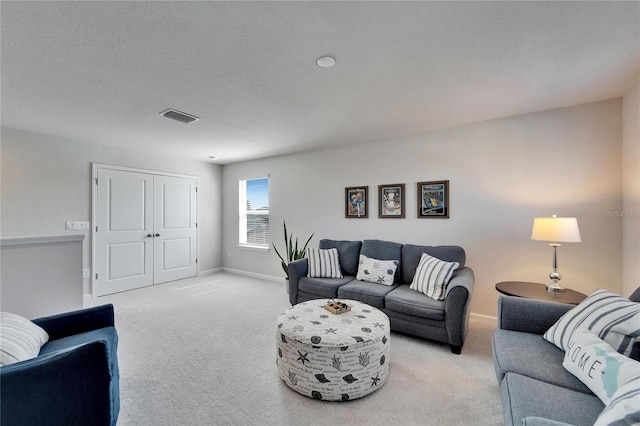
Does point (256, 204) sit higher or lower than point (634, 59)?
lower

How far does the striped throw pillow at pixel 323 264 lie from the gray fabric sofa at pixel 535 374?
6.64ft

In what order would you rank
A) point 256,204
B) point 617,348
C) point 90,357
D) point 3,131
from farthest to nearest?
point 256,204 → point 3,131 → point 617,348 → point 90,357

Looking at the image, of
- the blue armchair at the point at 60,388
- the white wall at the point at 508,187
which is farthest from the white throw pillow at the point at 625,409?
the white wall at the point at 508,187

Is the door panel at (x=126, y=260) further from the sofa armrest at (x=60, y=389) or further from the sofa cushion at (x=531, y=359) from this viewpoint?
the sofa cushion at (x=531, y=359)

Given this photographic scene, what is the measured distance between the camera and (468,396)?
193cm

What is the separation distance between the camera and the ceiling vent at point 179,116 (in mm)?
3029

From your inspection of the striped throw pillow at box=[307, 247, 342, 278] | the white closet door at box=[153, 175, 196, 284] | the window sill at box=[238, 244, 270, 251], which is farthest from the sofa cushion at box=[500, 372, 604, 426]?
the white closet door at box=[153, 175, 196, 284]

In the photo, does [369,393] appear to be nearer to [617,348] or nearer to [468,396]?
[468,396]

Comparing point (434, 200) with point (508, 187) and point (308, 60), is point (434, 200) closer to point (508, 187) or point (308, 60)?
point (508, 187)

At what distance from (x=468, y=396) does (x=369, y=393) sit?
0.70m

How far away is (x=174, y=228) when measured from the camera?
5.34 meters

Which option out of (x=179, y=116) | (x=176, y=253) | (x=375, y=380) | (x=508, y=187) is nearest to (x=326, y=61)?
(x=179, y=116)

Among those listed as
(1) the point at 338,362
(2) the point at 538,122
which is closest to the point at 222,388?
(1) the point at 338,362

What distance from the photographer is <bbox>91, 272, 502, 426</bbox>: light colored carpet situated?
175 cm
